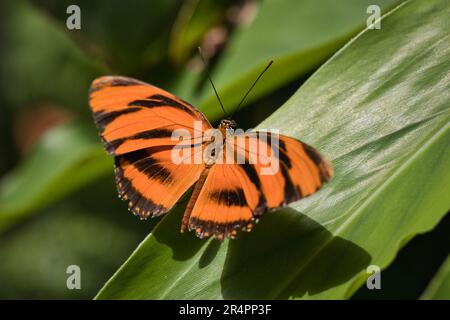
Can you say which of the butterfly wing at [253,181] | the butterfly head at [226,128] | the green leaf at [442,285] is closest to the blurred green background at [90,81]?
the butterfly head at [226,128]

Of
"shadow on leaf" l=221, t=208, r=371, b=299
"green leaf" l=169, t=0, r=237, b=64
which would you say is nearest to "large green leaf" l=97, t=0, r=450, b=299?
"shadow on leaf" l=221, t=208, r=371, b=299

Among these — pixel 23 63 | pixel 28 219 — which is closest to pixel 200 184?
pixel 28 219

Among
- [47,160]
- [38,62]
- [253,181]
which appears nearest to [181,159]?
[253,181]

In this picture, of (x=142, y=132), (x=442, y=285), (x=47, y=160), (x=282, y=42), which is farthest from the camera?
(x=47, y=160)

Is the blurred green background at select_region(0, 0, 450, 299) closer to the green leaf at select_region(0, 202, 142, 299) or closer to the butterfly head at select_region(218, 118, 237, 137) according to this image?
the green leaf at select_region(0, 202, 142, 299)

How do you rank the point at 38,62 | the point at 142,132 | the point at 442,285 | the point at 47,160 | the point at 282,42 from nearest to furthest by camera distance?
the point at 442,285
the point at 142,132
the point at 282,42
the point at 47,160
the point at 38,62

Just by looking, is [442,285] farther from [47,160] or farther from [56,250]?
[56,250]
